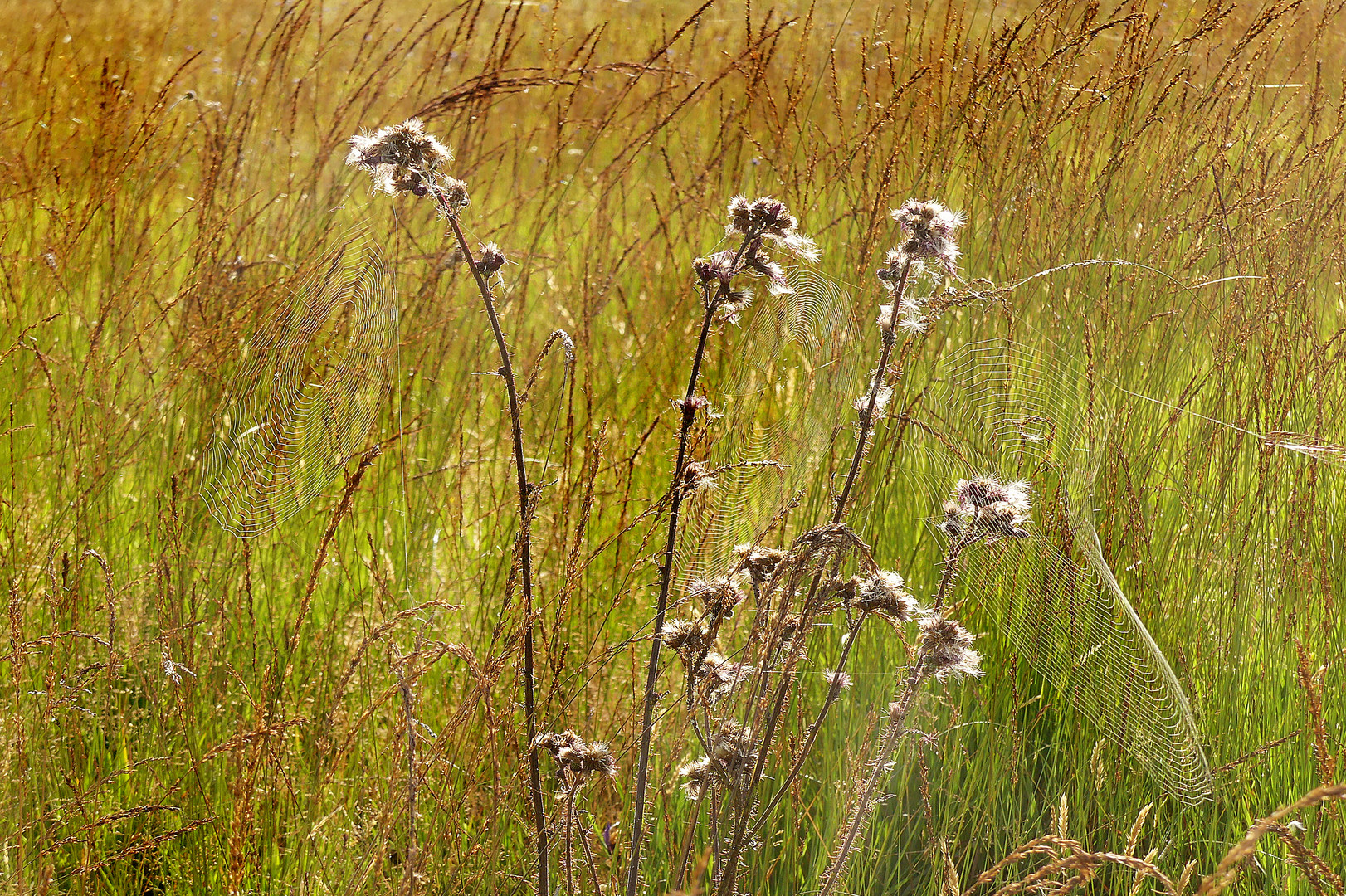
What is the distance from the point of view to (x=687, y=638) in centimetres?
117

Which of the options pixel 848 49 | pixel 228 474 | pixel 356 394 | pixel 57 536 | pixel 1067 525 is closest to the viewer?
pixel 1067 525

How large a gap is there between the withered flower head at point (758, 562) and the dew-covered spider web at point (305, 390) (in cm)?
131

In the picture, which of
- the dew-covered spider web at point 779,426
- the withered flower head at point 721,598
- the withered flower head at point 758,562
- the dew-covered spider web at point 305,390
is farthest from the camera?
the dew-covered spider web at point 305,390

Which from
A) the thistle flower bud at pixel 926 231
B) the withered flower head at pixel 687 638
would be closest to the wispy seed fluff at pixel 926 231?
the thistle flower bud at pixel 926 231

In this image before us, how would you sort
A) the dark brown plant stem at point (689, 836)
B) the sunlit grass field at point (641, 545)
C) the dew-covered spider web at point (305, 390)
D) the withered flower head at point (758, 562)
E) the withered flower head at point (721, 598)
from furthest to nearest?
the dew-covered spider web at point (305, 390), the sunlit grass field at point (641, 545), the withered flower head at point (758, 562), the withered flower head at point (721, 598), the dark brown plant stem at point (689, 836)

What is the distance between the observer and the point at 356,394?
8.64 ft

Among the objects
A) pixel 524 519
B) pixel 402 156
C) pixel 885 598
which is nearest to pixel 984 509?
pixel 885 598

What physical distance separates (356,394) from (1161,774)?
191cm

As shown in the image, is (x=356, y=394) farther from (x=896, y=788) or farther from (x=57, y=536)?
(x=896, y=788)

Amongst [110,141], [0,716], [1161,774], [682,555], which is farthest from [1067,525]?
[110,141]

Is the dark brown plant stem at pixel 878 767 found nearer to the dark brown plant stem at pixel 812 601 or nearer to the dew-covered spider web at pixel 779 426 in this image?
the dark brown plant stem at pixel 812 601

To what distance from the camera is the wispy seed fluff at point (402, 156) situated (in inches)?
44.6

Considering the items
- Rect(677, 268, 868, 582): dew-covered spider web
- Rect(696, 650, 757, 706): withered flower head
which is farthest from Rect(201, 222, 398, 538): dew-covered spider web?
Rect(696, 650, 757, 706): withered flower head

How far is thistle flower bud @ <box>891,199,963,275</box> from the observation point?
113 cm
